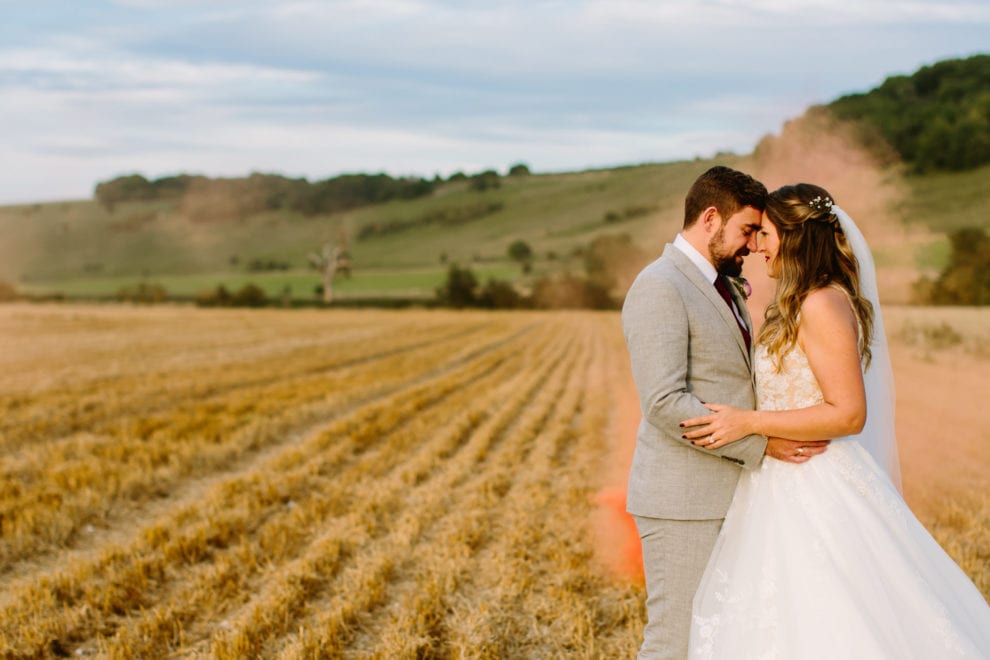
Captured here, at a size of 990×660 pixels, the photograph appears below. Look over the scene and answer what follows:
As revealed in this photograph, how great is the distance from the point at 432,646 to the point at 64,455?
6.60 metres

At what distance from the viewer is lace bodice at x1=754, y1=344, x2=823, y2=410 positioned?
10.1 ft

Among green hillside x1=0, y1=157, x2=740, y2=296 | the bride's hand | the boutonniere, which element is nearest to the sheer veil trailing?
the boutonniere

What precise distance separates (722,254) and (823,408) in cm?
71

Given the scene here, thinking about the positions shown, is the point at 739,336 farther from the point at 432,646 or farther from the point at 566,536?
the point at 566,536

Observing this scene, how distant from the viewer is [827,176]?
12.3 m

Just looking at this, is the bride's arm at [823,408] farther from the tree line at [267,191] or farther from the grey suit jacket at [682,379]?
the tree line at [267,191]

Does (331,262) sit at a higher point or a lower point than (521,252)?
lower

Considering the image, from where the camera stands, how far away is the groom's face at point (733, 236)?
124 inches

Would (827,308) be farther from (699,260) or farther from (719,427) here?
(719,427)

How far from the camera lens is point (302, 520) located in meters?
6.87

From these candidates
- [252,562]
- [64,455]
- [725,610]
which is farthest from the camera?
[64,455]

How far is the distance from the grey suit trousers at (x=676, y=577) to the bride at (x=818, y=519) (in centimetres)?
6

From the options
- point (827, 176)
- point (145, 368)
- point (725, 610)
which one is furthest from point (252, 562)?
point (145, 368)

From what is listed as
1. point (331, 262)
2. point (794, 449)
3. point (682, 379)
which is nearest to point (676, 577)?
point (794, 449)
